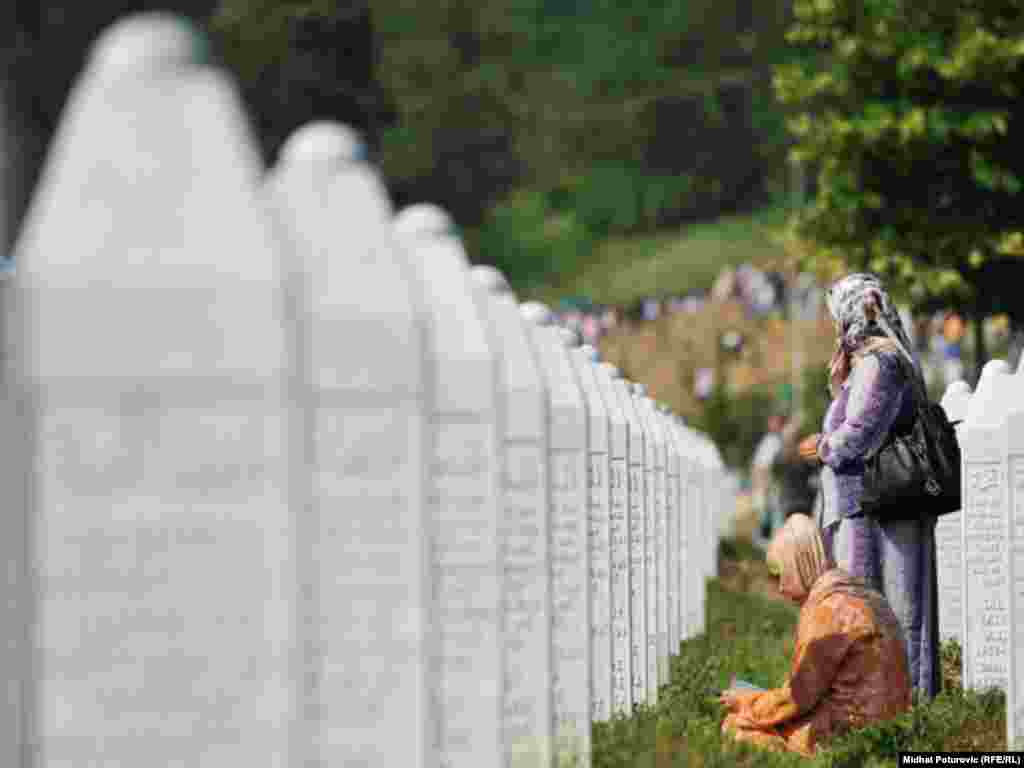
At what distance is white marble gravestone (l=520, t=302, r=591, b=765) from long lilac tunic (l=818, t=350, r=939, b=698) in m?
3.34

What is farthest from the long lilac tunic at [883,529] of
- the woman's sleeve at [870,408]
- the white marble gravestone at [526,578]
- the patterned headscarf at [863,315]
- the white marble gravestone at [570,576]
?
the white marble gravestone at [526,578]

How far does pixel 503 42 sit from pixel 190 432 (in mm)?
77400

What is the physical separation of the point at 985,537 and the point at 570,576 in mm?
3645

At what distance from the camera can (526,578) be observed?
8992mm

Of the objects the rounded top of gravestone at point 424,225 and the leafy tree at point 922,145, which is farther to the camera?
the leafy tree at point 922,145

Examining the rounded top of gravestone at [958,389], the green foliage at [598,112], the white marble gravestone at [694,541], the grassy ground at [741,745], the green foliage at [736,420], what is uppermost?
the green foliage at [598,112]

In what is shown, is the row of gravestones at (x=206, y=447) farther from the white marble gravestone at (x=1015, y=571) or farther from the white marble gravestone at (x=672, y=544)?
the white marble gravestone at (x=672, y=544)

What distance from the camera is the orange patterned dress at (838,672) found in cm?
1160

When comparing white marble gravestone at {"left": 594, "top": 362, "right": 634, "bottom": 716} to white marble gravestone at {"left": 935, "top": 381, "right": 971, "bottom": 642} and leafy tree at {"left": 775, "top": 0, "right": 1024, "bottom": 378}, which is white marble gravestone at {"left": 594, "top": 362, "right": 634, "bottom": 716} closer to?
white marble gravestone at {"left": 935, "top": 381, "right": 971, "bottom": 642}

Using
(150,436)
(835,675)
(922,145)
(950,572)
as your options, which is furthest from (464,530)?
(922,145)

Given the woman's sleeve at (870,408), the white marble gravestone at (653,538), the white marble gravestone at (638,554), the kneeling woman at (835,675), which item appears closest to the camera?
the kneeling woman at (835,675)

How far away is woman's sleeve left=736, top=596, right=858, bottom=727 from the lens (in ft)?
38.1

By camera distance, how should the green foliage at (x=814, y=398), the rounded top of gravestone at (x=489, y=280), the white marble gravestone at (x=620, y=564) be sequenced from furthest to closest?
1. the green foliage at (x=814, y=398)
2. the white marble gravestone at (x=620, y=564)
3. the rounded top of gravestone at (x=489, y=280)

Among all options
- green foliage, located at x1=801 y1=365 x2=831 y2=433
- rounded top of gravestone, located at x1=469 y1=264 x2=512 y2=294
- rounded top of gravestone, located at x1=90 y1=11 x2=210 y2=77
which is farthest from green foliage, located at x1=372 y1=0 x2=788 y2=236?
rounded top of gravestone, located at x1=90 y1=11 x2=210 y2=77
